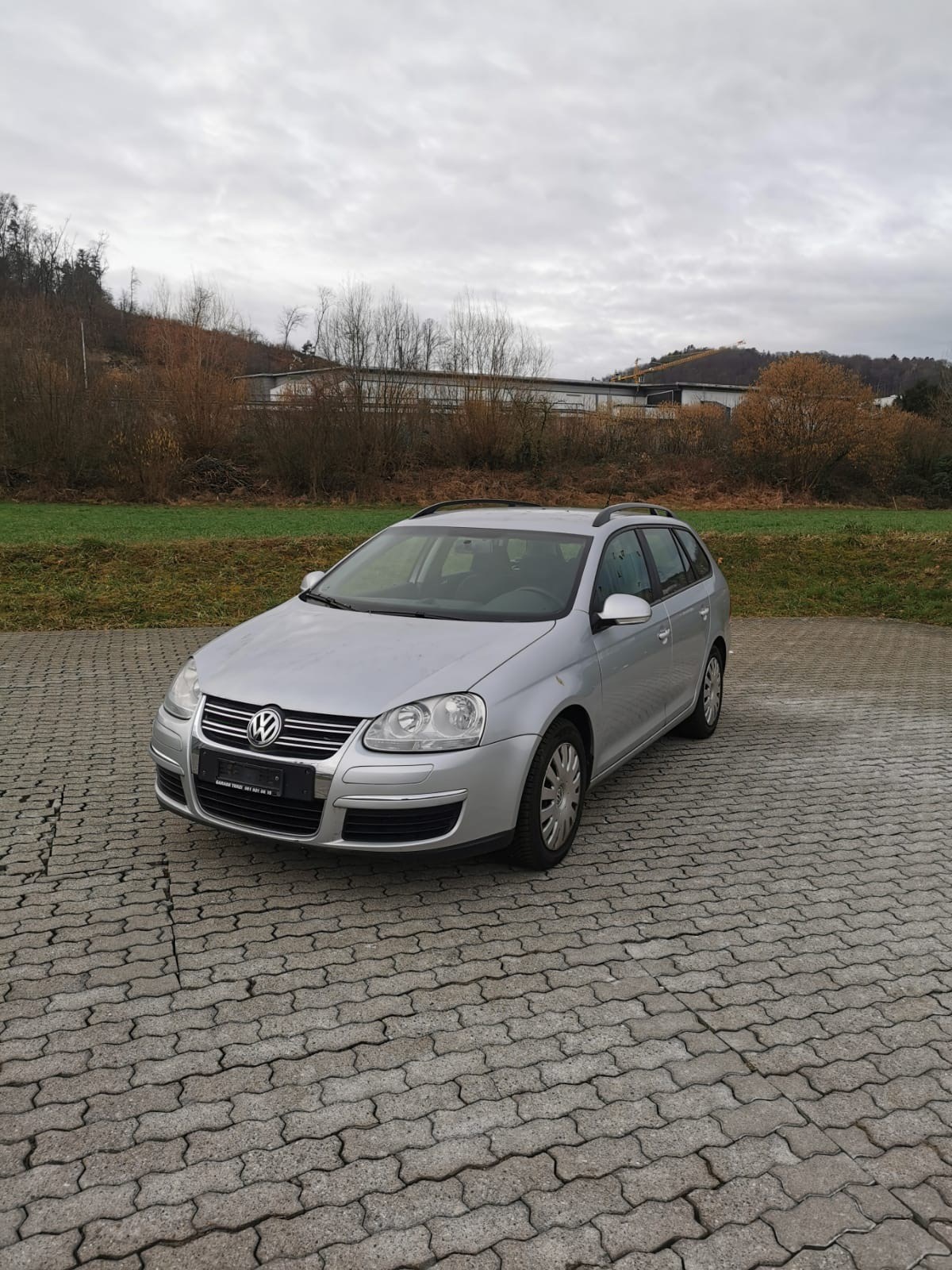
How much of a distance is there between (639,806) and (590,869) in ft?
3.55

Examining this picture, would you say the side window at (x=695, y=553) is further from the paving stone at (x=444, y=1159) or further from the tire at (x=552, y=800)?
the paving stone at (x=444, y=1159)

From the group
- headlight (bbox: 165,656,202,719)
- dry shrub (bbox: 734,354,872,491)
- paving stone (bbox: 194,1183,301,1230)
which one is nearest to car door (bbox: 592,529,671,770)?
headlight (bbox: 165,656,202,719)

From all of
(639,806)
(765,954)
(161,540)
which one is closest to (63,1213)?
(765,954)

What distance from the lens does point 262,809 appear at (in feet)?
13.6

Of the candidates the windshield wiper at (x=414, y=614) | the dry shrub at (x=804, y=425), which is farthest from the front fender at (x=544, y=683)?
the dry shrub at (x=804, y=425)

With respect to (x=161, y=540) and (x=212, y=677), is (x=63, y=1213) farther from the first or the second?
(x=161, y=540)

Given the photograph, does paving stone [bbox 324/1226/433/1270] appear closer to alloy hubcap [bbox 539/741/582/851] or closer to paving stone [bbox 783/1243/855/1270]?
paving stone [bbox 783/1243/855/1270]

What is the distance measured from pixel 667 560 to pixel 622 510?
0.47m

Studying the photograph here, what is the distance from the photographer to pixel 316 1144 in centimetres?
268

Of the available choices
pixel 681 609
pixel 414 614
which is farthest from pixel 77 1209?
pixel 681 609

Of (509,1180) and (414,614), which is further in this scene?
(414,614)

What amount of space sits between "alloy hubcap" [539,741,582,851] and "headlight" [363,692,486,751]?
0.50m

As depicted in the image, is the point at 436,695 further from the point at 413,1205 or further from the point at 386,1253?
the point at 386,1253

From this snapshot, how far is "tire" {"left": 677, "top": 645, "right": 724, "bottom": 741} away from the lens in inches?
276
